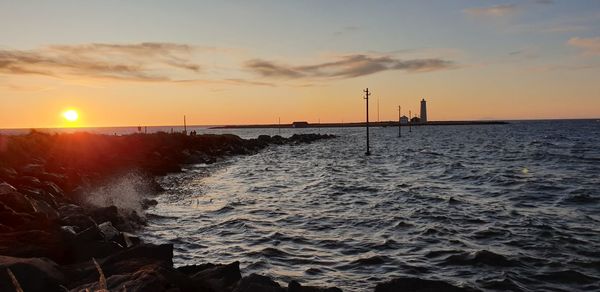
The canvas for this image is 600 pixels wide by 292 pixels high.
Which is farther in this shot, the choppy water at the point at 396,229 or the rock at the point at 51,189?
the rock at the point at 51,189

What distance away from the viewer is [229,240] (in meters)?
13.8

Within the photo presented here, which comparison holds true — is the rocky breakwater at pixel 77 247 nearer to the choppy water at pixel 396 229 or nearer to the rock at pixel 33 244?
the rock at pixel 33 244

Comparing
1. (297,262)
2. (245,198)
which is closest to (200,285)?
(297,262)

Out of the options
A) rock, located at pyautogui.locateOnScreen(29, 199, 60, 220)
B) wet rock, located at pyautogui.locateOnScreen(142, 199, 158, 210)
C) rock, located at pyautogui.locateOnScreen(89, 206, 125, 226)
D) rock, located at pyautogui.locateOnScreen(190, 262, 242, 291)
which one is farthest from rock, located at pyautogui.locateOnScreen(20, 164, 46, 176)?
rock, located at pyautogui.locateOnScreen(190, 262, 242, 291)

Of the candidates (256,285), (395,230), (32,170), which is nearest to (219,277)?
(256,285)

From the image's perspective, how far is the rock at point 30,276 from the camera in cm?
734

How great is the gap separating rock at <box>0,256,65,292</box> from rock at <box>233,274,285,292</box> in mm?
2908

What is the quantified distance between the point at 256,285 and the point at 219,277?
3.74ft

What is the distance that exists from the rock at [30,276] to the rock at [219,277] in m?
2.29

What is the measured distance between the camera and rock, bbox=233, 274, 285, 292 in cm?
765

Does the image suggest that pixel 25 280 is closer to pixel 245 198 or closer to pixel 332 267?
pixel 332 267

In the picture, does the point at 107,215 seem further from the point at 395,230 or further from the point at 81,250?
the point at 395,230

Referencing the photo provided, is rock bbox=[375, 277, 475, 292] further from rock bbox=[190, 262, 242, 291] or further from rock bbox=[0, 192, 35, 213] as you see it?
rock bbox=[0, 192, 35, 213]

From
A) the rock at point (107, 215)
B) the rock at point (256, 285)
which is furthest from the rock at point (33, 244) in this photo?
the rock at point (256, 285)
